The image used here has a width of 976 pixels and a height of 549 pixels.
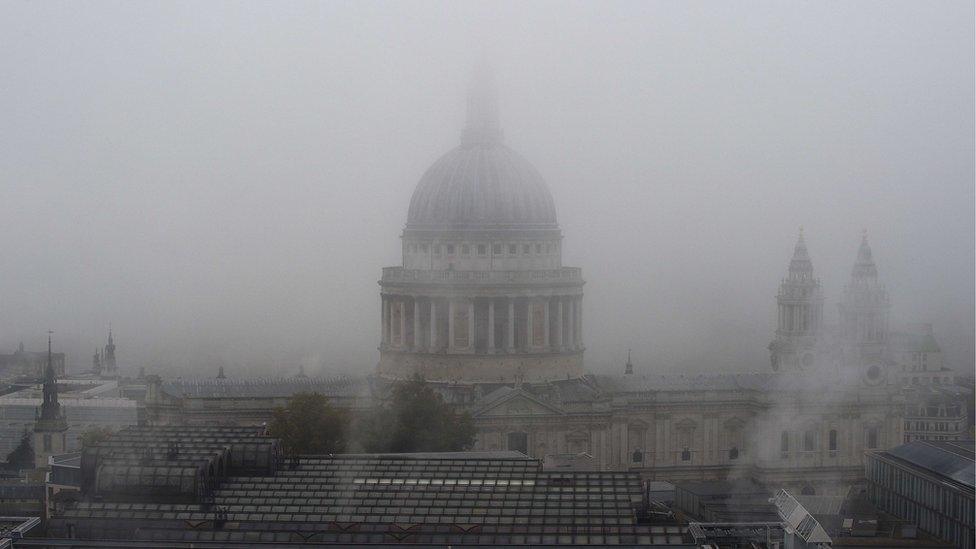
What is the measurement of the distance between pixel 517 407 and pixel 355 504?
36356 mm

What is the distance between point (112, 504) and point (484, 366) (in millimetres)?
42288

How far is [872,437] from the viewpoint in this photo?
296ft

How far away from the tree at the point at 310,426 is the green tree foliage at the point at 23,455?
494 inches

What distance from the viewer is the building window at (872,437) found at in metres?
90.1

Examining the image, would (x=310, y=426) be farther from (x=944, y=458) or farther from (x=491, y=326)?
(x=944, y=458)

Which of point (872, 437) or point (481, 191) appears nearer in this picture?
point (872, 437)

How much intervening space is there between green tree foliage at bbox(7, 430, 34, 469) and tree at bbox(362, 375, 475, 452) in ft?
49.2

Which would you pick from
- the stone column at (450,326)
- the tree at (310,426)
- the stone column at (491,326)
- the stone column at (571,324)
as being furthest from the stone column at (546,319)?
the tree at (310,426)

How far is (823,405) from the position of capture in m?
89.8

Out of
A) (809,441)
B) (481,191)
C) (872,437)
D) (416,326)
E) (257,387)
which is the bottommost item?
(809,441)

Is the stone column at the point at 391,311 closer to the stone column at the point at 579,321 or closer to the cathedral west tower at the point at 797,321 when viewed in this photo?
the stone column at the point at 579,321

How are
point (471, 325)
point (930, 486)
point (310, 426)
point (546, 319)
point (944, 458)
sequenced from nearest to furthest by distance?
point (930, 486)
point (944, 458)
point (310, 426)
point (471, 325)
point (546, 319)

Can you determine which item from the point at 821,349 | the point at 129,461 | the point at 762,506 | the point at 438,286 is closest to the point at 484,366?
the point at 438,286

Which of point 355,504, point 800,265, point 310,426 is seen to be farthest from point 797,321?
point 355,504
